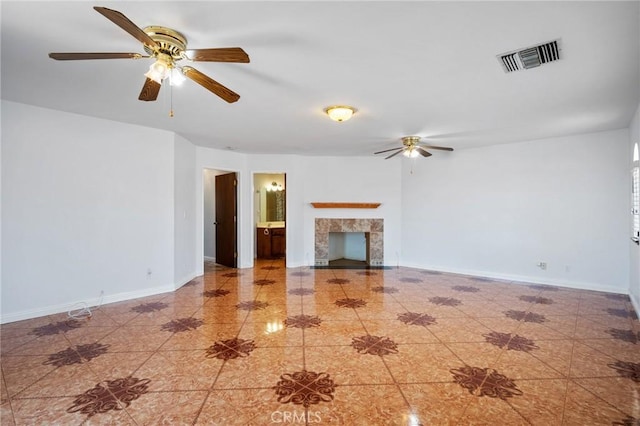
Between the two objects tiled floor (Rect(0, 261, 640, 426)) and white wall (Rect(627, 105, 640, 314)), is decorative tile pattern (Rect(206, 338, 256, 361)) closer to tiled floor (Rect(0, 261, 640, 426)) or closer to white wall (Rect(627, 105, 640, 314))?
tiled floor (Rect(0, 261, 640, 426))

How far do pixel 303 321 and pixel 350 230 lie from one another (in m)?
3.72

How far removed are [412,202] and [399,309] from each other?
340cm

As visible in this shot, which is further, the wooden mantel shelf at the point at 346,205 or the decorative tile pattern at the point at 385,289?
the wooden mantel shelf at the point at 346,205

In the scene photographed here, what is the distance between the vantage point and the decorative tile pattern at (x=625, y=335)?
2967 mm

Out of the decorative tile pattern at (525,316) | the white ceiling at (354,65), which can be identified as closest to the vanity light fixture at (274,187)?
the white ceiling at (354,65)

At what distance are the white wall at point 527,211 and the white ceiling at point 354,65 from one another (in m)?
0.73

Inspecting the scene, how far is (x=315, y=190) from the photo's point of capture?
689 centimetres

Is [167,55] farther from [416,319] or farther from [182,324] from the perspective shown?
[416,319]

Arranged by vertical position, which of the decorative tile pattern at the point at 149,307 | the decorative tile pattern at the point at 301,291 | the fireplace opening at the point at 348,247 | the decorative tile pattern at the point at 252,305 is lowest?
the decorative tile pattern at the point at 149,307

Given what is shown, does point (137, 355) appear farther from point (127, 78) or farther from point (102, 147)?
point (102, 147)

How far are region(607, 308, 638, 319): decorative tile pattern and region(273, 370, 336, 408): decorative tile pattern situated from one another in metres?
3.82

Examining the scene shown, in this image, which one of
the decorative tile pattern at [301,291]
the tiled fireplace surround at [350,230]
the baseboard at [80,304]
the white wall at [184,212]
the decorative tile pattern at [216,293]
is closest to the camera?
the baseboard at [80,304]

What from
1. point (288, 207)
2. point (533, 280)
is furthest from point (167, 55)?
point (533, 280)

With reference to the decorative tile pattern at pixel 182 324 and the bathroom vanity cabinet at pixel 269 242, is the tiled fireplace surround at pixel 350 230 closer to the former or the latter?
the bathroom vanity cabinet at pixel 269 242
